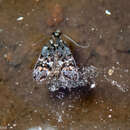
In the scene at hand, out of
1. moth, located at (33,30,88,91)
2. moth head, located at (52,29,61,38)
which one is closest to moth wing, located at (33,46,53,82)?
moth, located at (33,30,88,91)

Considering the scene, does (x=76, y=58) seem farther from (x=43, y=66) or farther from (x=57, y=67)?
(x=43, y=66)

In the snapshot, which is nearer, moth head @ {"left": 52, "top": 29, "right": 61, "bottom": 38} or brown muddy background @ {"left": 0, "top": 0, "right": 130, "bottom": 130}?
brown muddy background @ {"left": 0, "top": 0, "right": 130, "bottom": 130}

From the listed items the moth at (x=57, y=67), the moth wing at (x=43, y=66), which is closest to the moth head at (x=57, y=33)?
the moth at (x=57, y=67)

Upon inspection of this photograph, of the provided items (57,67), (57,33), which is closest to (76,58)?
(57,67)

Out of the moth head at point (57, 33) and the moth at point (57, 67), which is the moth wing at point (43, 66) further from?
the moth head at point (57, 33)

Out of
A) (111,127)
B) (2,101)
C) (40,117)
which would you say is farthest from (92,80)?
(2,101)

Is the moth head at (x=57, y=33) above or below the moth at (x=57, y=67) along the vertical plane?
above

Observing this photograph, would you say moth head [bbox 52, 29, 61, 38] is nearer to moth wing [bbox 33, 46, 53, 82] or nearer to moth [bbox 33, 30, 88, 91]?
moth [bbox 33, 30, 88, 91]
